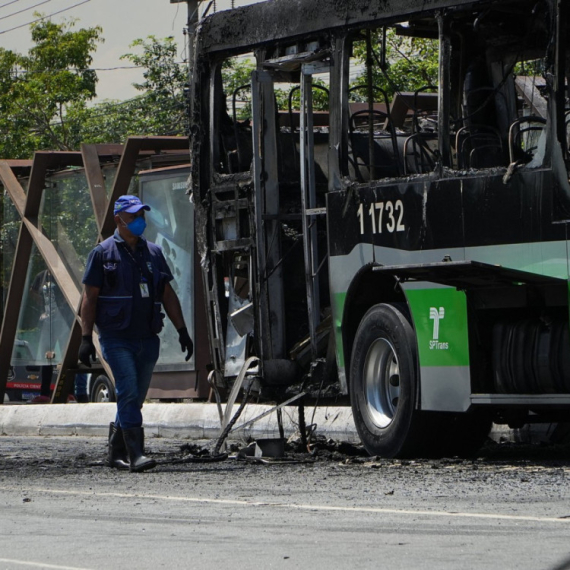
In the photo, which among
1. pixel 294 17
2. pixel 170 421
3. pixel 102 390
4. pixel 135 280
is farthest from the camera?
pixel 102 390

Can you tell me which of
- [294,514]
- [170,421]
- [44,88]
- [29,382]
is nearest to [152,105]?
[44,88]

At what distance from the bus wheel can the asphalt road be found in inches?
8.7

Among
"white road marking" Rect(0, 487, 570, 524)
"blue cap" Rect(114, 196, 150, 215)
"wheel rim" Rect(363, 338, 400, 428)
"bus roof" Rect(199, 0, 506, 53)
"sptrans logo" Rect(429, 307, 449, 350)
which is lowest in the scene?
"white road marking" Rect(0, 487, 570, 524)

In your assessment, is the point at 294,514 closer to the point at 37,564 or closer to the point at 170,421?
the point at 37,564

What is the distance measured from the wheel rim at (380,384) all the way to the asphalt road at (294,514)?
0.34 metres

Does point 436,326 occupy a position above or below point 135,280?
below

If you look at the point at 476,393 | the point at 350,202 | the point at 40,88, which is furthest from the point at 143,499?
the point at 40,88

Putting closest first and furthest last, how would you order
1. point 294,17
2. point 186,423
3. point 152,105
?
point 294,17 < point 186,423 < point 152,105

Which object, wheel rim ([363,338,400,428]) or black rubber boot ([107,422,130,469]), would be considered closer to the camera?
black rubber boot ([107,422,130,469])

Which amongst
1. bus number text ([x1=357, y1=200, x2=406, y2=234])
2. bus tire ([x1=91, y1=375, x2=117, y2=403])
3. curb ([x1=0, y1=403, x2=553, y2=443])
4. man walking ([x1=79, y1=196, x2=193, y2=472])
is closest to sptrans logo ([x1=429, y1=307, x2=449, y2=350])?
bus number text ([x1=357, y1=200, x2=406, y2=234])

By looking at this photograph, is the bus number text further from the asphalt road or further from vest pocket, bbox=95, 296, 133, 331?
vest pocket, bbox=95, 296, 133, 331

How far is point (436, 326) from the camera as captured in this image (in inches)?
389

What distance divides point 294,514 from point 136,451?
10.9 feet

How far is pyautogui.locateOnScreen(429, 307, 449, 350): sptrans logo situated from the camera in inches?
387
